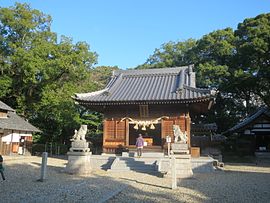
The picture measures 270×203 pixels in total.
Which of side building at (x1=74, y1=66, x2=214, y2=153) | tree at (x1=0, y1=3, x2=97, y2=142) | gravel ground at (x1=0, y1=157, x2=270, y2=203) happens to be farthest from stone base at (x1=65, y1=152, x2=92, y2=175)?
tree at (x1=0, y1=3, x2=97, y2=142)

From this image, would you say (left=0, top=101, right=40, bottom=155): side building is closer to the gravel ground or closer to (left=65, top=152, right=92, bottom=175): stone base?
(left=65, top=152, right=92, bottom=175): stone base

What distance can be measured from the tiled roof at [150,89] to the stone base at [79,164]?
607 centimetres

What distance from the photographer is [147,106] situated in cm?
2000

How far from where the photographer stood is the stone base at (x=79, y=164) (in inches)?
561

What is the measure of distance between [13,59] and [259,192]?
A: 2808 centimetres

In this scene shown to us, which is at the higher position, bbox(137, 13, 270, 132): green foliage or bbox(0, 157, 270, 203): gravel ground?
bbox(137, 13, 270, 132): green foliage

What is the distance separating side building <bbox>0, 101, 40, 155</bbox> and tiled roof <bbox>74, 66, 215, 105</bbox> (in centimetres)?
1121

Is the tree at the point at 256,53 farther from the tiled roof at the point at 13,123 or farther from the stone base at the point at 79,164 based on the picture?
the tiled roof at the point at 13,123

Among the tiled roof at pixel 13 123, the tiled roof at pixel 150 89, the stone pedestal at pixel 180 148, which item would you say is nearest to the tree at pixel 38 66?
the tiled roof at pixel 13 123

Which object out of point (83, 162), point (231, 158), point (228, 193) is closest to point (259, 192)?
point (228, 193)

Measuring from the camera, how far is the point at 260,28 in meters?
29.1

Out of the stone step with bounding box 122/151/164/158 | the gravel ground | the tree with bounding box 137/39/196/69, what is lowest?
the gravel ground

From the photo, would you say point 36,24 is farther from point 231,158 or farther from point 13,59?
point 231,158

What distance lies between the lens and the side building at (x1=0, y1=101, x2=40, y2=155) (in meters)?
27.1
